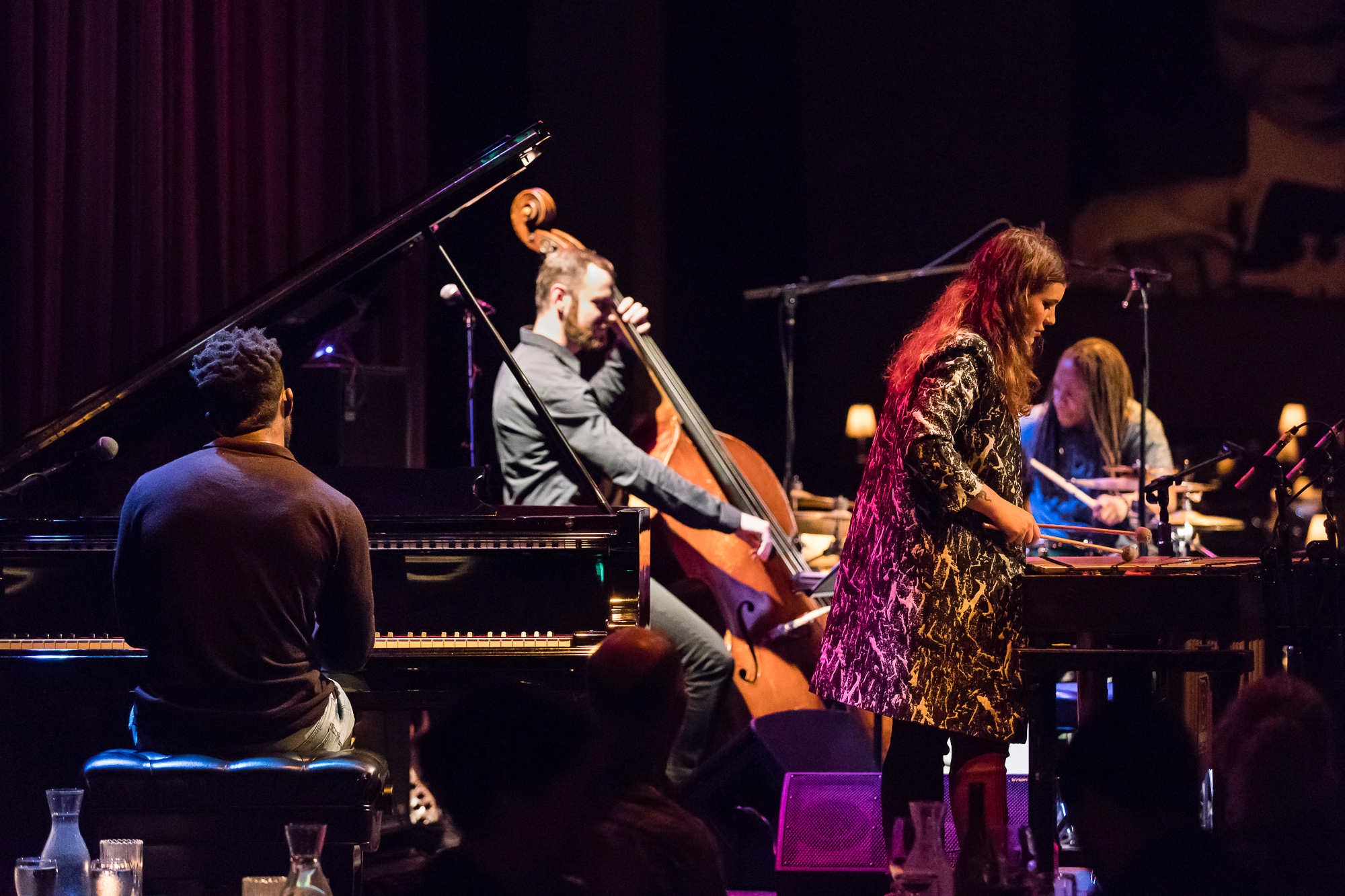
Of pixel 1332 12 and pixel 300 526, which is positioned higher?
pixel 1332 12

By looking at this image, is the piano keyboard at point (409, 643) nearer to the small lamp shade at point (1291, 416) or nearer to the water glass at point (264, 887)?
the water glass at point (264, 887)

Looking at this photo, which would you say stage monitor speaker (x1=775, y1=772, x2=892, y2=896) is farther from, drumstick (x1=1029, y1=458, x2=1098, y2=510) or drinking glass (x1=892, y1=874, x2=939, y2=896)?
drumstick (x1=1029, y1=458, x2=1098, y2=510)

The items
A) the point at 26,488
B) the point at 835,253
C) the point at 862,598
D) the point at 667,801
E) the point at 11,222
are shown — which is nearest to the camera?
the point at 667,801

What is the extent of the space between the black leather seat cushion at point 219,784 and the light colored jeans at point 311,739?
5cm

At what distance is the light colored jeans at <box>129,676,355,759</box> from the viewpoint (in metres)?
3.05

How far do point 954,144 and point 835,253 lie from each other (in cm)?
108

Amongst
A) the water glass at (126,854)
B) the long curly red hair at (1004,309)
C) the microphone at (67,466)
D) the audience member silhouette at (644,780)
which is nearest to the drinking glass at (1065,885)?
the long curly red hair at (1004,309)

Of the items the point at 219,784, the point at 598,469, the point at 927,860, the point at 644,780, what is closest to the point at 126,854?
the point at 219,784

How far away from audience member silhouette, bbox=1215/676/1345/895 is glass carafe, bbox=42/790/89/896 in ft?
6.82

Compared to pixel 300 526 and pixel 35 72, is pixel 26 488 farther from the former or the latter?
pixel 35 72

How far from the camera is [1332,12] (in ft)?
29.6

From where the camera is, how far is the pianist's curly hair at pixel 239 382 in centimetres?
307

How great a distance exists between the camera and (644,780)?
1961mm

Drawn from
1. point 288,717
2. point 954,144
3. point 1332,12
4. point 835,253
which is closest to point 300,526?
point 288,717
